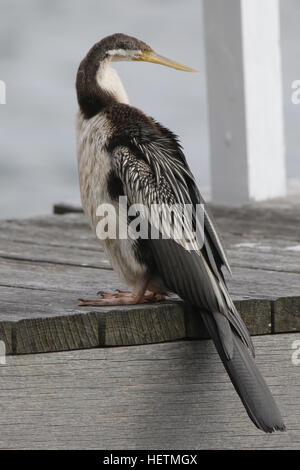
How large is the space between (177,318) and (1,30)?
794 centimetres

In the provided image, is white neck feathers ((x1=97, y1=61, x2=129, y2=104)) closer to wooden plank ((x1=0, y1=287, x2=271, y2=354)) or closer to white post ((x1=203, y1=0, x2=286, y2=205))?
wooden plank ((x1=0, y1=287, x2=271, y2=354))

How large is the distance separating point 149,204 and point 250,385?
0.55 metres

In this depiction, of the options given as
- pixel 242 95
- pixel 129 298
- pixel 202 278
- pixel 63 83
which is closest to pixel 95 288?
pixel 129 298

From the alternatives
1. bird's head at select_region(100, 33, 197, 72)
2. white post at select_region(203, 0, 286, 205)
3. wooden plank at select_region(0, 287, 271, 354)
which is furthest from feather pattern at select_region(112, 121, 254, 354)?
white post at select_region(203, 0, 286, 205)

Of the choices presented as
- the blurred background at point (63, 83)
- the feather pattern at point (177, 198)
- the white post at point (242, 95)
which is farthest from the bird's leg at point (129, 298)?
the blurred background at point (63, 83)

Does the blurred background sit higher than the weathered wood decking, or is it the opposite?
the blurred background

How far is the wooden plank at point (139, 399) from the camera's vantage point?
2.76 metres

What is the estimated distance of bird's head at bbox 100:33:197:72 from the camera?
9.91ft

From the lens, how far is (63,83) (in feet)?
32.5

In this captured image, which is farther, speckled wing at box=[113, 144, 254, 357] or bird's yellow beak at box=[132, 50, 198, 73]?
bird's yellow beak at box=[132, 50, 198, 73]

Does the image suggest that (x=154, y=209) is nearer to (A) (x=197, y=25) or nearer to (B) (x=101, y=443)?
(B) (x=101, y=443)

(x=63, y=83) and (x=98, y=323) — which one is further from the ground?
(x=63, y=83)

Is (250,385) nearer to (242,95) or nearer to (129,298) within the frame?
(129,298)

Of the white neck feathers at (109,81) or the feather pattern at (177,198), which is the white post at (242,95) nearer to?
the white neck feathers at (109,81)
